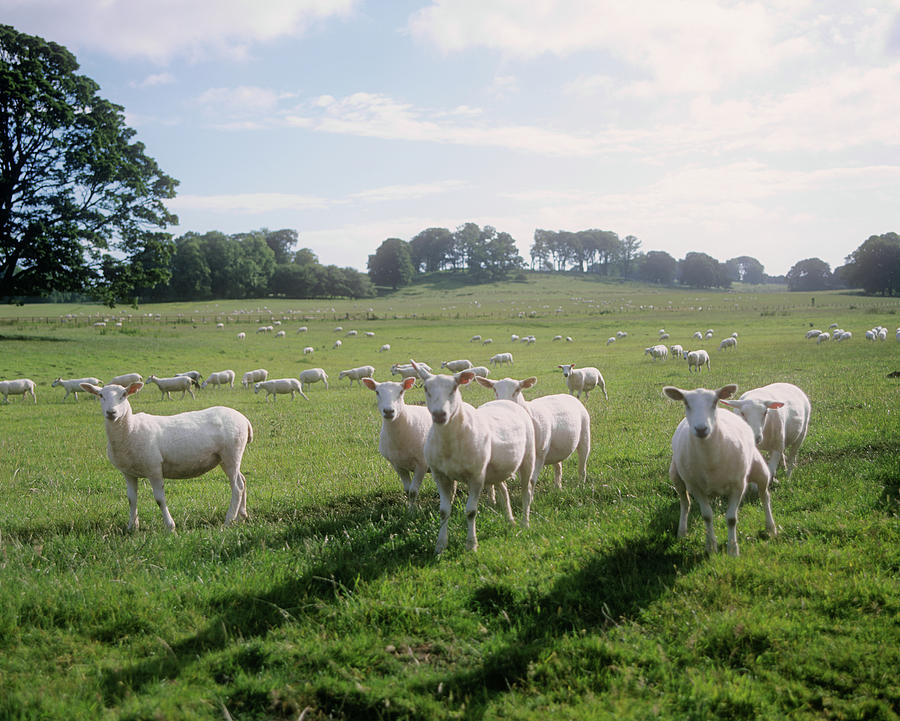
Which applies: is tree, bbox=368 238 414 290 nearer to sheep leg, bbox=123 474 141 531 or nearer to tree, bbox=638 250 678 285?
tree, bbox=638 250 678 285

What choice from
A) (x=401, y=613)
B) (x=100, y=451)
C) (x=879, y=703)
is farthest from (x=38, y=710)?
(x=100, y=451)

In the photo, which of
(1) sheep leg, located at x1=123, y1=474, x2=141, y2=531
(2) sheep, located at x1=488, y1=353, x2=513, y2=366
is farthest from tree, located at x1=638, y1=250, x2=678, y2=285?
(1) sheep leg, located at x1=123, y1=474, x2=141, y2=531

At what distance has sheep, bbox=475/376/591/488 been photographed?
9148 millimetres

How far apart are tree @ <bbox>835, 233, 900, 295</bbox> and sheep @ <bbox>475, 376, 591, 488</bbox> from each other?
13228 centimetres

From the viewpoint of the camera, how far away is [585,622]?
525 cm

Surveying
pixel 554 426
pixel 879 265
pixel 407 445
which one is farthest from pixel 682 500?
pixel 879 265

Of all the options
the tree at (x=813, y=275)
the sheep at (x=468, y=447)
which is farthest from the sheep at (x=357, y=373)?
the tree at (x=813, y=275)

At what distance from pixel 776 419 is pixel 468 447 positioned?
15.9ft

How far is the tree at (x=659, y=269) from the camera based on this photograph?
195625 mm

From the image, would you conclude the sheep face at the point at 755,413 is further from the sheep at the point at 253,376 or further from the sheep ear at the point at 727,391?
the sheep at the point at 253,376

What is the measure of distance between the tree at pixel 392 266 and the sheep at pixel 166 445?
14598 cm

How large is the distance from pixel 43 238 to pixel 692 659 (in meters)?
40.8

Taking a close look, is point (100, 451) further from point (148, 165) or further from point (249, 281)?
point (249, 281)

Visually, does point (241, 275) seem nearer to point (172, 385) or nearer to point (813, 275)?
point (172, 385)
